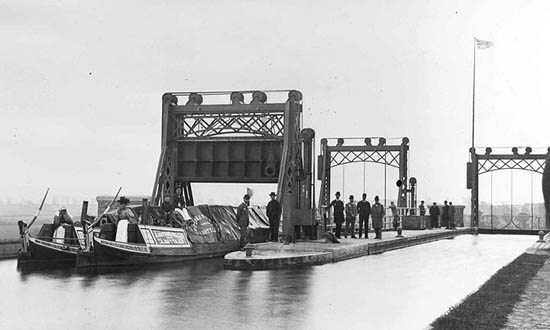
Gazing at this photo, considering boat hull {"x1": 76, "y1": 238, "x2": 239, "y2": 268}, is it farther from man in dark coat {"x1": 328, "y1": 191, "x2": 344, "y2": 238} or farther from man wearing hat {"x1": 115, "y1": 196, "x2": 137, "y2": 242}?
man in dark coat {"x1": 328, "y1": 191, "x2": 344, "y2": 238}

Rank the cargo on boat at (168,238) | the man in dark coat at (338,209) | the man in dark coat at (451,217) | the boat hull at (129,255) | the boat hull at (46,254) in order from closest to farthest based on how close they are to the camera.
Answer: the boat hull at (129,255) < the cargo on boat at (168,238) < the boat hull at (46,254) < the man in dark coat at (338,209) < the man in dark coat at (451,217)

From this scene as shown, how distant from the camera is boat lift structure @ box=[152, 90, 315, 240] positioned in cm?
3138

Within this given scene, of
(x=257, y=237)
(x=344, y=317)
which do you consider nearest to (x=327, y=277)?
(x=344, y=317)

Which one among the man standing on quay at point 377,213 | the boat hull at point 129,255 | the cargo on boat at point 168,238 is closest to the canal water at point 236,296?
the boat hull at point 129,255

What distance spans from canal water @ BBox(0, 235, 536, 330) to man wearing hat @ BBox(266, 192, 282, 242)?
21.8 ft

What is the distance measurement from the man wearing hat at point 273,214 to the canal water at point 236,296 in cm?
664

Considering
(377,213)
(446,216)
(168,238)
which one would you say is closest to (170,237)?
(168,238)

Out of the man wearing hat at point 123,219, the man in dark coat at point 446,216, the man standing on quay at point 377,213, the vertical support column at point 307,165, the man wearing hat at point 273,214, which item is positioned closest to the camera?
the man wearing hat at point 123,219

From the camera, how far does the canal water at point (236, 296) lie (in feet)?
37.7

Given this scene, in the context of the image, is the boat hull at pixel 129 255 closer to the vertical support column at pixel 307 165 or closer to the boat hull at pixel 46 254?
the boat hull at pixel 46 254

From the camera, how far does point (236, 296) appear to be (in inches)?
564

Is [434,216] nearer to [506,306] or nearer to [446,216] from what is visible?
[446,216]

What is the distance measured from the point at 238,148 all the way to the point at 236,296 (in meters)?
19.7

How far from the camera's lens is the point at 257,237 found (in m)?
30.0
